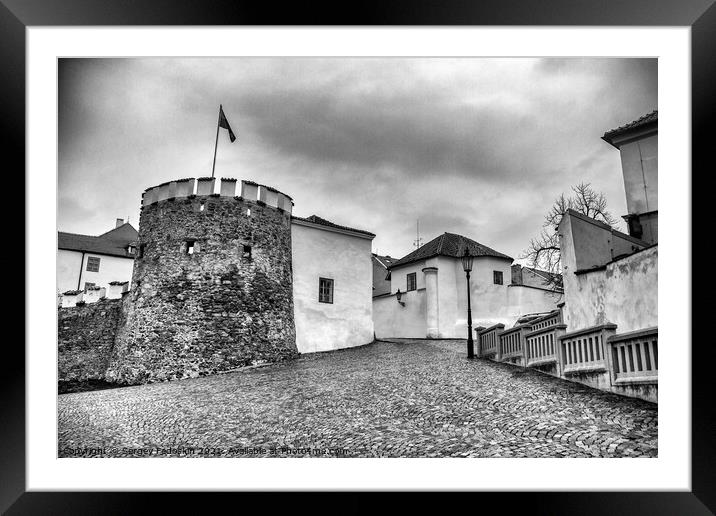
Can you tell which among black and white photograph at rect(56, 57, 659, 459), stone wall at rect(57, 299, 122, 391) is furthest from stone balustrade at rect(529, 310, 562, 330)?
stone wall at rect(57, 299, 122, 391)

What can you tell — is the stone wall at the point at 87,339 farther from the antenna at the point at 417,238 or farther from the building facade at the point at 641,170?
the building facade at the point at 641,170

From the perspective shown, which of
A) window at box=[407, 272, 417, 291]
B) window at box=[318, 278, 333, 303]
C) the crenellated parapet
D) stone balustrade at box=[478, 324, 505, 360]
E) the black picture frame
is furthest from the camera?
window at box=[407, 272, 417, 291]

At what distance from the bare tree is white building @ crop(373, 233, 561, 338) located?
0.59 m

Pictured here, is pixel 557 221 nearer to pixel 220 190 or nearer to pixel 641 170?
pixel 641 170

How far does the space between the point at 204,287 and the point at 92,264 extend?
2292 millimetres

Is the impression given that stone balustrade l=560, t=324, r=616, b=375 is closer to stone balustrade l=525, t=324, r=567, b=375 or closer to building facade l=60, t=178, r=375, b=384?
stone balustrade l=525, t=324, r=567, b=375

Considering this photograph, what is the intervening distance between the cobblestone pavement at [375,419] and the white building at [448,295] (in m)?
1.58

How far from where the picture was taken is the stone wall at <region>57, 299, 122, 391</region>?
5843mm
